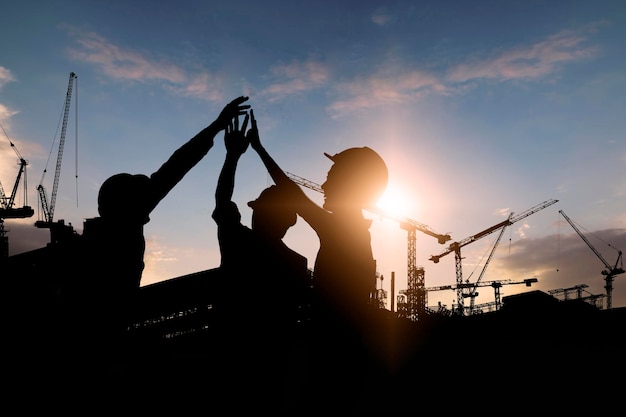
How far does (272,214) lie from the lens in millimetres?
2773

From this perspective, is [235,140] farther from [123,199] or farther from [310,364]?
[310,364]

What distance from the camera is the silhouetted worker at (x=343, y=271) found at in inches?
89.9

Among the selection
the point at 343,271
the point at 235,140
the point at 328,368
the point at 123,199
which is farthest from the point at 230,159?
the point at 328,368

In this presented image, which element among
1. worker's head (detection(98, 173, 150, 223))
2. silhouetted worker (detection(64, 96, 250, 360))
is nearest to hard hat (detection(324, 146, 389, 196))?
silhouetted worker (detection(64, 96, 250, 360))

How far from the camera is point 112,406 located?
2590mm

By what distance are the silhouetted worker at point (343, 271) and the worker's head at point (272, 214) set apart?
0.13 m

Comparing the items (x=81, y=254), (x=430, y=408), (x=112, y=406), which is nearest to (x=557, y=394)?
(x=430, y=408)

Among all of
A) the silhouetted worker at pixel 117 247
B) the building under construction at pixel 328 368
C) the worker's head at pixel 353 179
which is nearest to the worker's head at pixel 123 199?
the silhouetted worker at pixel 117 247

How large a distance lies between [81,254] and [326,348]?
183cm

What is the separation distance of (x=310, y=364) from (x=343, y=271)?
23.1 inches

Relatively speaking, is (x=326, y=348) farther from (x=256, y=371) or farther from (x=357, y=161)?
(x=357, y=161)

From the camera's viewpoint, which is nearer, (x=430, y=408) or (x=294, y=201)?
(x=294, y=201)

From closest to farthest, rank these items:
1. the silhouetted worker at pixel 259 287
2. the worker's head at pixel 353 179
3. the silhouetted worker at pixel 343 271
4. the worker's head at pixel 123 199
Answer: the silhouetted worker at pixel 343 271 < the silhouetted worker at pixel 259 287 < the worker's head at pixel 353 179 < the worker's head at pixel 123 199

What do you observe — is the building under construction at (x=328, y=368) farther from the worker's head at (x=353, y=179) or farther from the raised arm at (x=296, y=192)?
the worker's head at (x=353, y=179)
